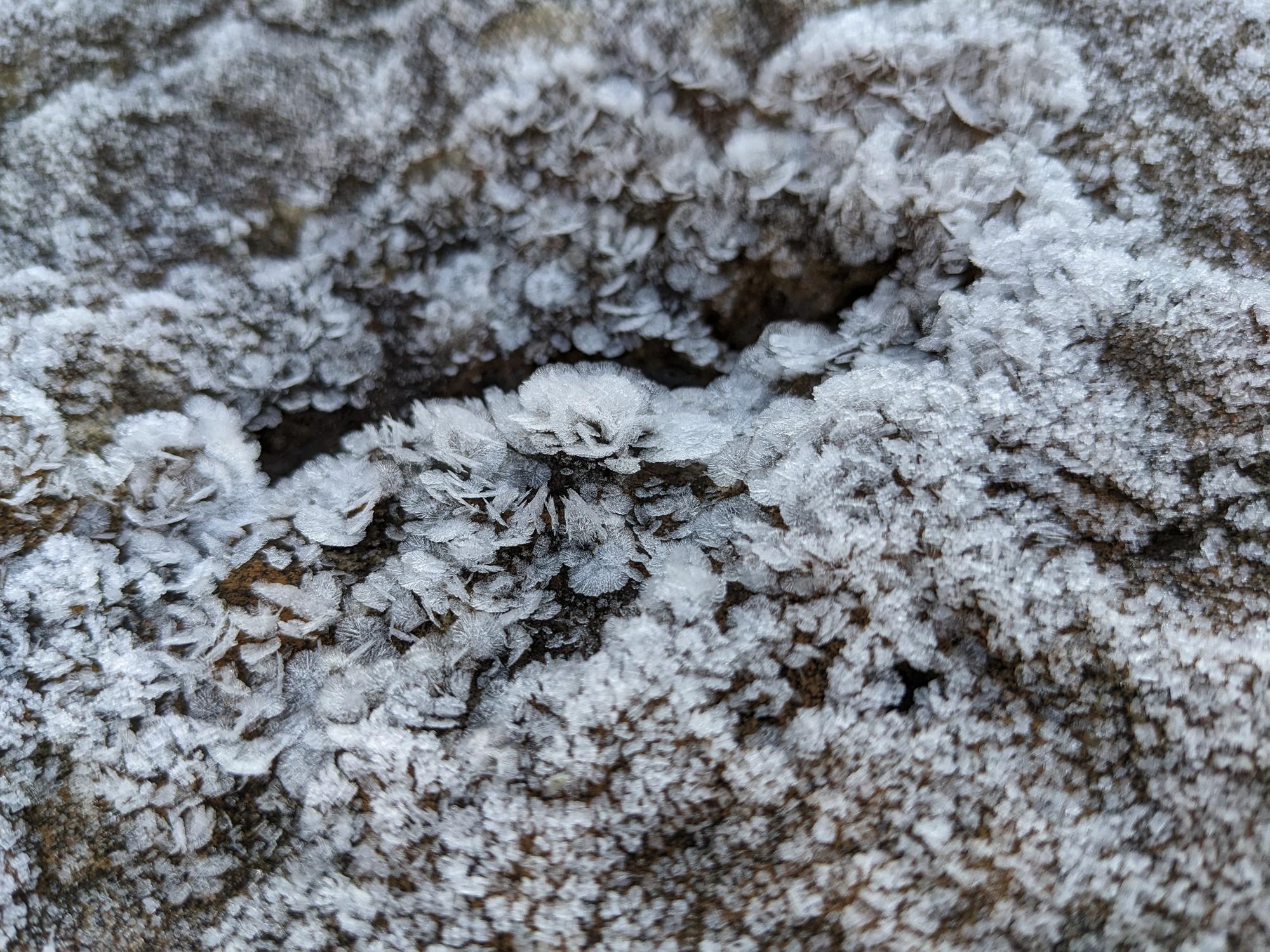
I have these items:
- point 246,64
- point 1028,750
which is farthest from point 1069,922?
point 246,64

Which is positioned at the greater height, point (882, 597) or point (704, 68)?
point (704, 68)

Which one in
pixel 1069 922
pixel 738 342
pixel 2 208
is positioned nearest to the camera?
pixel 1069 922

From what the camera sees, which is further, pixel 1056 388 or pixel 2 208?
pixel 2 208

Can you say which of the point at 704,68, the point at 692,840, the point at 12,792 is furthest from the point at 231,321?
the point at 692,840

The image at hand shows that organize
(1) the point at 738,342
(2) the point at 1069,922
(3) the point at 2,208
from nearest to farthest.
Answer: (2) the point at 1069,922
(3) the point at 2,208
(1) the point at 738,342

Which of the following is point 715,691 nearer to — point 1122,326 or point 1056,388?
point 1056,388

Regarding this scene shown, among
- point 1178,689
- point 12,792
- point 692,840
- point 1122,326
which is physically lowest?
point 12,792

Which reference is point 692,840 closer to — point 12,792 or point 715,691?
point 715,691
